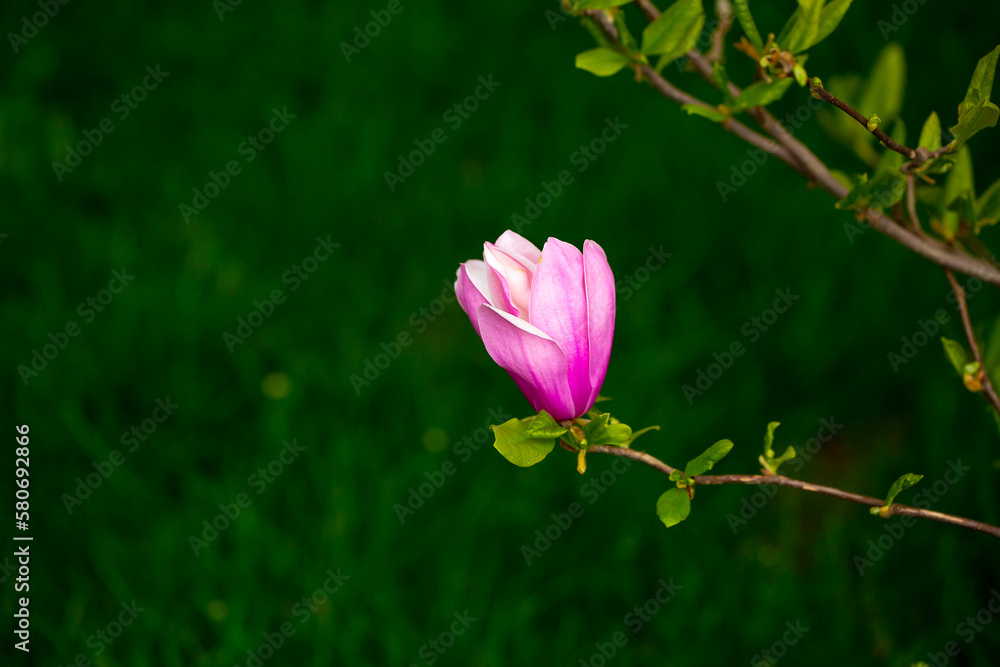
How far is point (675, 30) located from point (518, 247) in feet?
1.14

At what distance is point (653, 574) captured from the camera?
1.66m

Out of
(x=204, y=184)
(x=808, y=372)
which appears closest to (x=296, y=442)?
(x=204, y=184)

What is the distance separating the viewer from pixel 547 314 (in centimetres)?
77

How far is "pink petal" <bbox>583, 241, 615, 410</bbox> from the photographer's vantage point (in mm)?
770

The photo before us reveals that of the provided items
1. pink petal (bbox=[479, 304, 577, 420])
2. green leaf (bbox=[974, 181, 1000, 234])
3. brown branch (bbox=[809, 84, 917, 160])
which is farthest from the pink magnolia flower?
green leaf (bbox=[974, 181, 1000, 234])

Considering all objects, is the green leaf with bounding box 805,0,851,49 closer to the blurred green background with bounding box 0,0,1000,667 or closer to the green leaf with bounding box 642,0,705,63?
the green leaf with bounding box 642,0,705,63

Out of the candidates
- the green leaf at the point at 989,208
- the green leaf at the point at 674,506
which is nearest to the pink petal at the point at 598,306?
the green leaf at the point at 674,506

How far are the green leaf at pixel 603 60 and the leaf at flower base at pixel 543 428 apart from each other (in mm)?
424

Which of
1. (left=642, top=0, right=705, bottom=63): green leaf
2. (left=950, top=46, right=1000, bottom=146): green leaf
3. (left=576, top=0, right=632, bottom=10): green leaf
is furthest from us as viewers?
(left=642, top=0, right=705, bottom=63): green leaf

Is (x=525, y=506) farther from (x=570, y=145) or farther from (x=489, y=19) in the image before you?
(x=489, y=19)

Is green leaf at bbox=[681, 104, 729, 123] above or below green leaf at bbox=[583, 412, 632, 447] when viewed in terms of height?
above

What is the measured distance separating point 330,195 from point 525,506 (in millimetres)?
1067

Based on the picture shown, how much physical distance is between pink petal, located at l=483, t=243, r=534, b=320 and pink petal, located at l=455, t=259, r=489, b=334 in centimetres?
2

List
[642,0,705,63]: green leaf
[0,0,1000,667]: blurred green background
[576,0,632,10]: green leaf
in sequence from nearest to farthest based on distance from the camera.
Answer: [576,0,632,10]: green leaf < [642,0,705,63]: green leaf < [0,0,1000,667]: blurred green background
